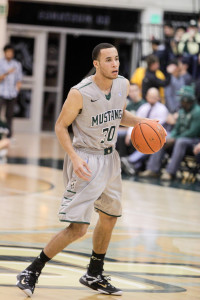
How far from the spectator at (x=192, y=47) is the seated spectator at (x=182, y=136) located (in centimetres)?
287

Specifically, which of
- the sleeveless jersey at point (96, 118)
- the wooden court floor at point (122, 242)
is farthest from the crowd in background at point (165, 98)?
the sleeveless jersey at point (96, 118)

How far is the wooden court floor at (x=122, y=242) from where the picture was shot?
240 inches

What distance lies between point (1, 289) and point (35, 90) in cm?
1660

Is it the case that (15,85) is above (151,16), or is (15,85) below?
below

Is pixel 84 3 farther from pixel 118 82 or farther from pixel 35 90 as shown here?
pixel 118 82

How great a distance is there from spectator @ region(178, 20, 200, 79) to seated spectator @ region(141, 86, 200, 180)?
2.87 m

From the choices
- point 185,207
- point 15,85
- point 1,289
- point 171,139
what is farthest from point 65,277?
point 15,85

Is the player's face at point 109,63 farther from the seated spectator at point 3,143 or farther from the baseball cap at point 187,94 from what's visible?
the seated spectator at point 3,143

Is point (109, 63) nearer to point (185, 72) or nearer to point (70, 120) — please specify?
point (70, 120)

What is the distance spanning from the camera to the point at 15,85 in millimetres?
18625

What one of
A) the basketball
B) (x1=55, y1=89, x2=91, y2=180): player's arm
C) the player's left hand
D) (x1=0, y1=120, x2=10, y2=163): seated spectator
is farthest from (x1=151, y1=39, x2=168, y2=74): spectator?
the player's left hand

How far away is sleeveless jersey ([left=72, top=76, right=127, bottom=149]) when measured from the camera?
233 inches

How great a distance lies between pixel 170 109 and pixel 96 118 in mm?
10360

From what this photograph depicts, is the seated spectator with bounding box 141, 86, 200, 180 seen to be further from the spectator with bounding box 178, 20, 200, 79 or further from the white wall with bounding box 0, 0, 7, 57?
the white wall with bounding box 0, 0, 7, 57
